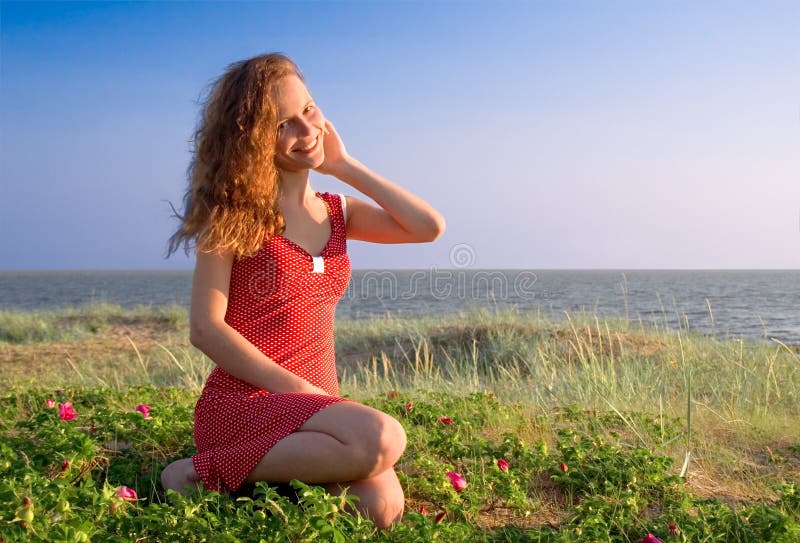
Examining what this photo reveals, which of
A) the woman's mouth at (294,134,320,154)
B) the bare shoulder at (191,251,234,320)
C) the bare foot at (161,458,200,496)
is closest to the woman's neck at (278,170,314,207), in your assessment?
the woman's mouth at (294,134,320,154)

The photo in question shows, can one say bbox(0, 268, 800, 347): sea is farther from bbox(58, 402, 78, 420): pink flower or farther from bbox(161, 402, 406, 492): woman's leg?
bbox(58, 402, 78, 420): pink flower

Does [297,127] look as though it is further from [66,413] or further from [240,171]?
[66,413]

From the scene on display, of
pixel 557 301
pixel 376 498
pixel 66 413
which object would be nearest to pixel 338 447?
pixel 376 498

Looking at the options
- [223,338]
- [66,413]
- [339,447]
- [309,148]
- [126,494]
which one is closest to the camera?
[126,494]

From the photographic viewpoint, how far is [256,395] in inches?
97.8

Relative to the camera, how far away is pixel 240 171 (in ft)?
8.37

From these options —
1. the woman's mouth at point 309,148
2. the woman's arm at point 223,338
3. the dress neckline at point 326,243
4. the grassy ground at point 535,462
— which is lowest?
the grassy ground at point 535,462

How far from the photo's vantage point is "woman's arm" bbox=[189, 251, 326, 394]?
2.46m

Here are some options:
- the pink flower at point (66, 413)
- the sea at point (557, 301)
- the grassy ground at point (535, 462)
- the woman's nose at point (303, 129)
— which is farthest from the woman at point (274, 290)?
the sea at point (557, 301)

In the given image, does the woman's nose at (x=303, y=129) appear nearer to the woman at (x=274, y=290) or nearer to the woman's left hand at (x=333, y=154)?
the woman at (x=274, y=290)

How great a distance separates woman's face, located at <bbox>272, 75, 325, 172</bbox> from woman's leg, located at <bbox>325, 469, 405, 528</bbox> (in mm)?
1248

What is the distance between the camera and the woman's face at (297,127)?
2635 millimetres

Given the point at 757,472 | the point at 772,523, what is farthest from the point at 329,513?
the point at 757,472

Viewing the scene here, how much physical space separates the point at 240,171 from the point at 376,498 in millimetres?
1300
